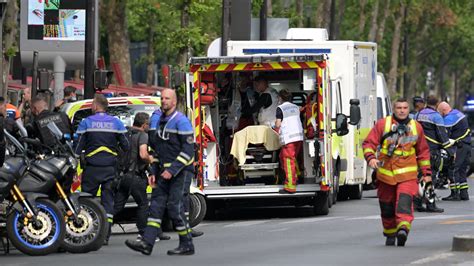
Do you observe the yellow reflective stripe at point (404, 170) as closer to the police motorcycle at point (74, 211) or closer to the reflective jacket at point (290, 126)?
the police motorcycle at point (74, 211)

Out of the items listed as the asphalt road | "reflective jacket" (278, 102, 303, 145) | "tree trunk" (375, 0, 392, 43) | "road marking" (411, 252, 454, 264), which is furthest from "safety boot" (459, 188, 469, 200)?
"tree trunk" (375, 0, 392, 43)

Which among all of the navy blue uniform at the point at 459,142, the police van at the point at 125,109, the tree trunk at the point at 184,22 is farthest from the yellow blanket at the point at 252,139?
the tree trunk at the point at 184,22

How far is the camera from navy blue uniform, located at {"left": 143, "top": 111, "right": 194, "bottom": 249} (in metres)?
15.7

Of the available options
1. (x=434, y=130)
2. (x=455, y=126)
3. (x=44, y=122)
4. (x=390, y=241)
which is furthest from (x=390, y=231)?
(x=455, y=126)

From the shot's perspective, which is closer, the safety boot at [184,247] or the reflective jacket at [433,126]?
the safety boot at [184,247]

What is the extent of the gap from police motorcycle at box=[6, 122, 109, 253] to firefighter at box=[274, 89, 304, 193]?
5.89m

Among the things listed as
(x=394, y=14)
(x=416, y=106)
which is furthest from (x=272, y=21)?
(x=394, y=14)

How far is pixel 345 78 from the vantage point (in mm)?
25500

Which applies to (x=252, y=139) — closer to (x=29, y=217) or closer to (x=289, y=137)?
(x=289, y=137)

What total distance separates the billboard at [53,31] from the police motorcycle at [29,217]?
11.8m

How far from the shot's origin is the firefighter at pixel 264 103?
22859mm

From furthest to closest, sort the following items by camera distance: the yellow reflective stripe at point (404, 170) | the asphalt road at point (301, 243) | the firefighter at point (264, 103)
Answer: the firefighter at point (264, 103)
the yellow reflective stripe at point (404, 170)
the asphalt road at point (301, 243)

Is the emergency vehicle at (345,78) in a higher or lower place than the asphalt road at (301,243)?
higher

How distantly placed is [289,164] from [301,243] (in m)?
4.48
